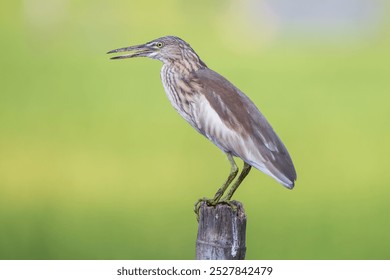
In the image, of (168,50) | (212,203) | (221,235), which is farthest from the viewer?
(168,50)

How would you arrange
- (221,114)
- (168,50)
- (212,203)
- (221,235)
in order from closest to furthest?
(221,235)
(212,203)
(221,114)
(168,50)

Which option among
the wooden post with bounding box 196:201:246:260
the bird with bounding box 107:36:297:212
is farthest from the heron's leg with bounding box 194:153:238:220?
the wooden post with bounding box 196:201:246:260

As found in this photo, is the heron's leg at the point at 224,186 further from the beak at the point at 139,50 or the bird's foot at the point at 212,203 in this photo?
the beak at the point at 139,50

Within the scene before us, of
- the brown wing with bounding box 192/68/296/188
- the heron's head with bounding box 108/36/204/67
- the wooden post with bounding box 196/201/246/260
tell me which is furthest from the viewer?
the heron's head with bounding box 108/36/204/67

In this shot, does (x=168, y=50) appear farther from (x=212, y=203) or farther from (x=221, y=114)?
(x=212, y=203)

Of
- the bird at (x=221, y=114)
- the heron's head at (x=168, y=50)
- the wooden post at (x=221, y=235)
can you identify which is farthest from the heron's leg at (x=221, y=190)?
the heron's head at (x=168, y=50)

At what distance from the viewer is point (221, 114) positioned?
9.57ft

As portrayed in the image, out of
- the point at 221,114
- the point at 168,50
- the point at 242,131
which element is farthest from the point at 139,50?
the point at 242,131

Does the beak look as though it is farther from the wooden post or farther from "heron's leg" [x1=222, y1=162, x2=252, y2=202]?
the wooden post

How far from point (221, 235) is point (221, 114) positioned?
0.55 metres

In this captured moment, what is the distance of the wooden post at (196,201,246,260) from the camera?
8.42 feet

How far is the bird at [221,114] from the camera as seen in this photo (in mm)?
2817

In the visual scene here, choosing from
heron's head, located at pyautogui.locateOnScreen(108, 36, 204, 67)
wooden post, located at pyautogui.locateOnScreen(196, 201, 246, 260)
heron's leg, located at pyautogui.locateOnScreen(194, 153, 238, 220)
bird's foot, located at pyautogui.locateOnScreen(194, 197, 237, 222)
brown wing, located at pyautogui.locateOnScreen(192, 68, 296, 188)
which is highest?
heron's head, located at pyautogui.locateOnScreen(108, 36, 204, 67)
